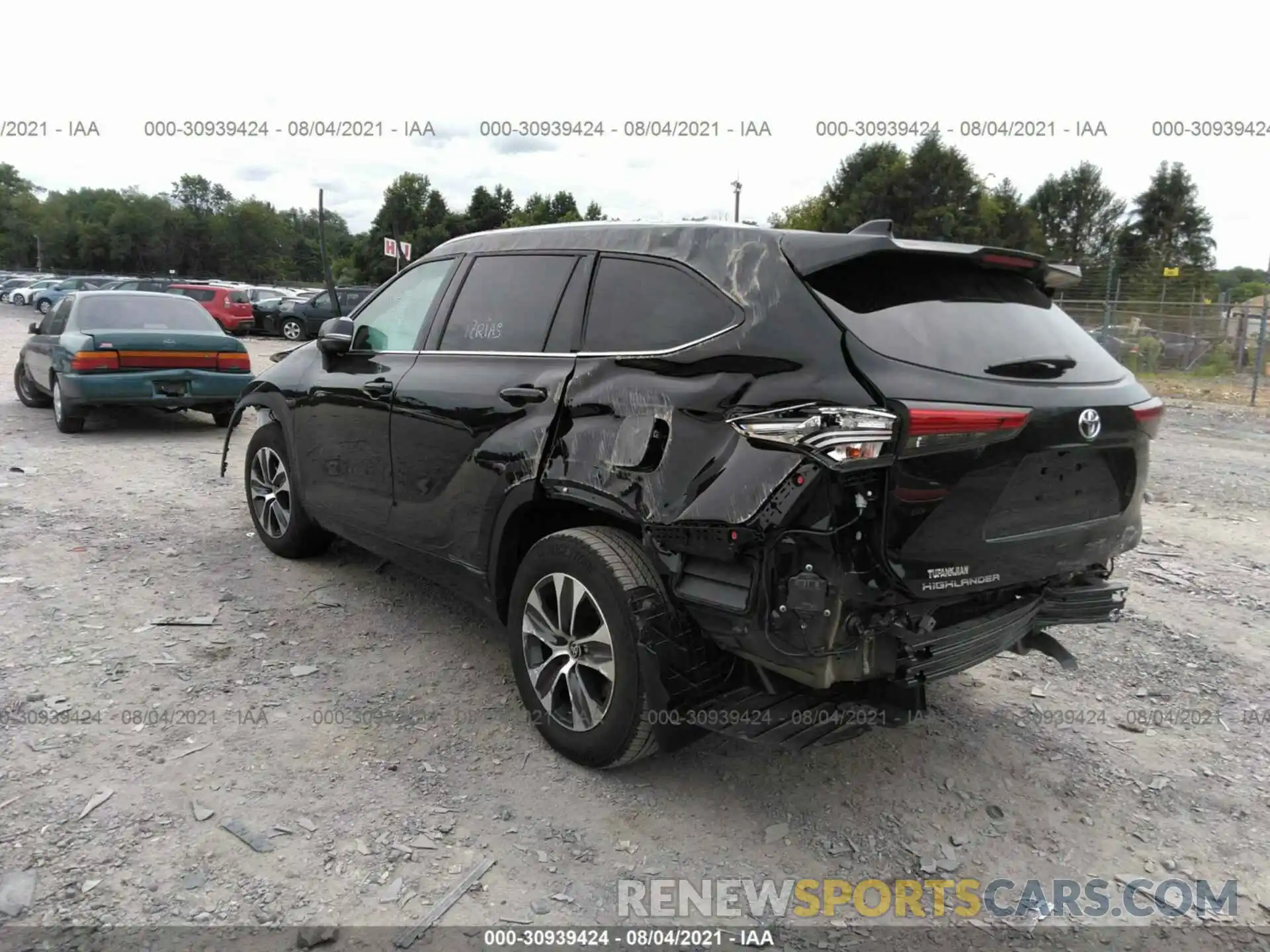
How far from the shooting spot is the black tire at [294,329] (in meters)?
27.2

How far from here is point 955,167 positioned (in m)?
45.8

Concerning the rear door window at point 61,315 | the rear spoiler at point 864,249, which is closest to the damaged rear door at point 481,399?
the rear spoiler at point 864,249

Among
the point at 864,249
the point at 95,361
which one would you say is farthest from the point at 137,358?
the point at 864,249

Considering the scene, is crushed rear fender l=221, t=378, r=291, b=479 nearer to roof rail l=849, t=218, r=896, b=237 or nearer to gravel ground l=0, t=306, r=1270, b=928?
gravel ground l=0, t=306, r=1270, b=928

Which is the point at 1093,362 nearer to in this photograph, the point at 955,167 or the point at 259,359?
the point at 259,359

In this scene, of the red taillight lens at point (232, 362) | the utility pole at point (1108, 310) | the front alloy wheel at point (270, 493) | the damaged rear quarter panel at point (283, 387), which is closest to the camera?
the damaged rear quarter panel at point (283, 387)

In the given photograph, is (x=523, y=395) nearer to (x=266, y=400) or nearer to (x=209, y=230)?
(x=266, y=400)

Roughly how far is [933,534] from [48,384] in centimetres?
1073

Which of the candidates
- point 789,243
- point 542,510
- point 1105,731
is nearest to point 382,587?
point 542,510

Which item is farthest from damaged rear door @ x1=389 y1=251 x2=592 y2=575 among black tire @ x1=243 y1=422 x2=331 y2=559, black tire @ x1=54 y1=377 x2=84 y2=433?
black tire @ x1=54 y1=377 x2=84 y2=433

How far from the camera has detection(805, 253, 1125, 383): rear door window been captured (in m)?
2.73

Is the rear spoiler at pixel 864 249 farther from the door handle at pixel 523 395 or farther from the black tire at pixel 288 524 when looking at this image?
the black tire at pixel 288 524

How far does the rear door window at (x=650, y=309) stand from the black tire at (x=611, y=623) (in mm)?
689

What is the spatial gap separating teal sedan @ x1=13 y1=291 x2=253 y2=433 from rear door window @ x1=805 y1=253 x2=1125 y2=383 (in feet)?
24.3
